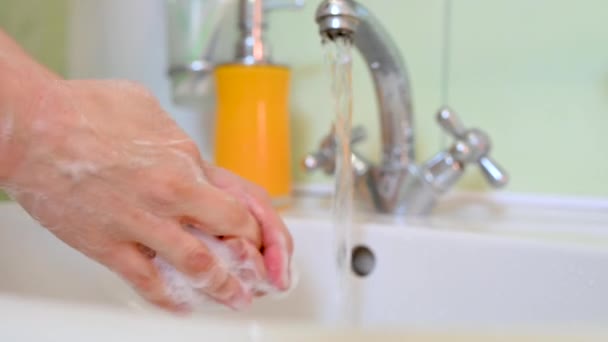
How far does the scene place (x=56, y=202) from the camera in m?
0.24

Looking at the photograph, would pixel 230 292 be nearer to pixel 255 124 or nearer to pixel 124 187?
pixel 124 187

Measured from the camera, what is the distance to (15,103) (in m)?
0.22

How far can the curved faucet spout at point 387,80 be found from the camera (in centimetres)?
40

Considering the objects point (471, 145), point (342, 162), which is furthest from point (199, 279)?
point (471, 145)

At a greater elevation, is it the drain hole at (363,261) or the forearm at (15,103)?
the forearm at (15,103)

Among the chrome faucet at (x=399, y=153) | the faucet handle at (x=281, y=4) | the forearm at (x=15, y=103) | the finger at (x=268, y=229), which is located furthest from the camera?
the faucet handle at (x=281, y=4)

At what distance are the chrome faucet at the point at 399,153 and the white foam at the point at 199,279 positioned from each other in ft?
0.67

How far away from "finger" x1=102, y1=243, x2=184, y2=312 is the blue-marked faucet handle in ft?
0.92

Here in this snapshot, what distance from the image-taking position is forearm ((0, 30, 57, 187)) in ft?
0.73

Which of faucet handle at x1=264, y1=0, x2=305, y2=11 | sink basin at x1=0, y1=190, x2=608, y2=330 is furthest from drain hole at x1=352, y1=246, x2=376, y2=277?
faucet handle at x1=264, y1=0, x2=305, y2=11

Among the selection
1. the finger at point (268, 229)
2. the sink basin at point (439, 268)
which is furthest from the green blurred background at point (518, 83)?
the finger at point (268, 229)

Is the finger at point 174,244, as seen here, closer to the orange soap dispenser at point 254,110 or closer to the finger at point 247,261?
the finger at point 247,261

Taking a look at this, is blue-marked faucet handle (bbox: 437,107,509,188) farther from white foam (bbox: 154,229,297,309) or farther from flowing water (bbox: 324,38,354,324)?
white foam (bbox: 154,229,297,309)

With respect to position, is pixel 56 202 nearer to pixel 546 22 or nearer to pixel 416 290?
pixel 416 290
